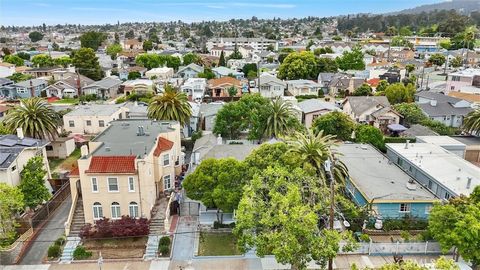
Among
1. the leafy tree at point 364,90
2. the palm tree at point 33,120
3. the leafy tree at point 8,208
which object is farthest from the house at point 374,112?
the leafy tree at point 8,208

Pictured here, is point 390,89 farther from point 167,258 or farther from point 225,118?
point 167,258

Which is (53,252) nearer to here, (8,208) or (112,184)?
(8,208)

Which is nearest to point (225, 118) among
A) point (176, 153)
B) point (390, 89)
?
point (176, 153)

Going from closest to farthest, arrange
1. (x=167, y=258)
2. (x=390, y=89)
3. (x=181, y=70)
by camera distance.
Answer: (x=167, y=258), (x=390, y=89), (x=181, y=70)

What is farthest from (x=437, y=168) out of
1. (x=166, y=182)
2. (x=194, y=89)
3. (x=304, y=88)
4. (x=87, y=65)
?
(x=87, y=65)

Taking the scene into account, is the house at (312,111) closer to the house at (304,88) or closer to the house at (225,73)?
the house at (304,88)
